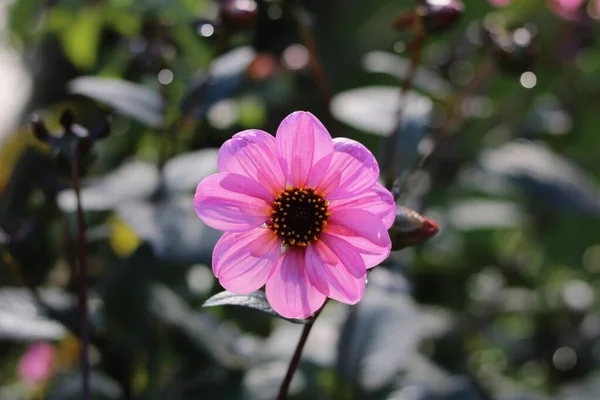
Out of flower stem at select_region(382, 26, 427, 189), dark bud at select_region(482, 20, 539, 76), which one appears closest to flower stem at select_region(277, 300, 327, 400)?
flower stem at select_region(382, 26, 427, 189)

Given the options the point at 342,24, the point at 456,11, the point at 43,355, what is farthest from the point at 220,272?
the point at 342,24

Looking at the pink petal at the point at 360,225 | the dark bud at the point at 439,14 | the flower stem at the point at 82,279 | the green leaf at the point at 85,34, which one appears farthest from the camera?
the green leaf at the point at 85,34

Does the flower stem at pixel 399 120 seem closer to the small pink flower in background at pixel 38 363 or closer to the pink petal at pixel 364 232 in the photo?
the pink petal at pixel 364 232

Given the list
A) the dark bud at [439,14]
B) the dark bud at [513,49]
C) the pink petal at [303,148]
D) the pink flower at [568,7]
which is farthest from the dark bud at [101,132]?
the pink flower at [568,7]

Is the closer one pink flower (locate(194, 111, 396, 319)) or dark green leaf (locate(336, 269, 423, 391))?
pink flower (locate(194, 111, 396, 319))

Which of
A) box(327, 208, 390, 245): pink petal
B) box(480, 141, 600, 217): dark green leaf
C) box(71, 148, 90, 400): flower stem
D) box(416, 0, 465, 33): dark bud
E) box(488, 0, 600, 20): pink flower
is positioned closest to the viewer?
box(327, 208, 390, 245): pink petal

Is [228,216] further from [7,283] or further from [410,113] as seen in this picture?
[7,283]

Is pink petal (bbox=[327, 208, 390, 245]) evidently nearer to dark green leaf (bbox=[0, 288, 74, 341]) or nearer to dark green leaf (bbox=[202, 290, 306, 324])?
dark green leaf (bbox=[202, 290, 306, 324])

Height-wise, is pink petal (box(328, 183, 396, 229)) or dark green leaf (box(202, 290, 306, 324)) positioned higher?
Answer: pink petal (box(328, 183, 396, 229))
